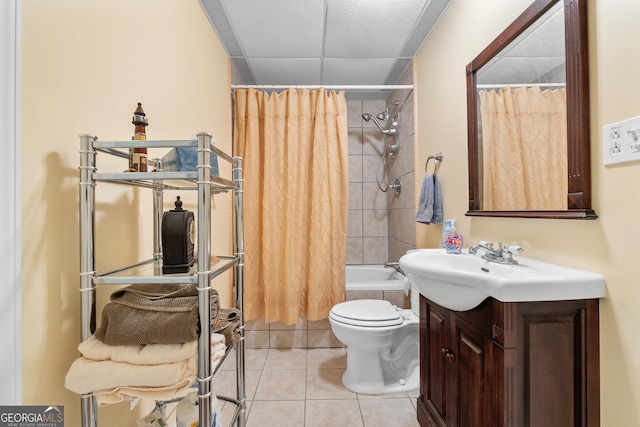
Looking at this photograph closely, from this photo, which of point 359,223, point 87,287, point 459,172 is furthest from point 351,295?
point 87,287

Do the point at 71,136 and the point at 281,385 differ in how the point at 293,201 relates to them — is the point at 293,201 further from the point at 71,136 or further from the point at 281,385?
the point at 71,136

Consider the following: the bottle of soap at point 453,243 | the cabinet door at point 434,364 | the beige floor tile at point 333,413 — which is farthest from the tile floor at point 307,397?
the bottle of soap at point 453,243

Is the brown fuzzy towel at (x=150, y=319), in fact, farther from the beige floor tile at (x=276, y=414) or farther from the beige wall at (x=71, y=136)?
the beige floor tile at (x=276, y=414)

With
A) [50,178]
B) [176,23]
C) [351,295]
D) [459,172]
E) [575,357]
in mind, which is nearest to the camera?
[50,178]

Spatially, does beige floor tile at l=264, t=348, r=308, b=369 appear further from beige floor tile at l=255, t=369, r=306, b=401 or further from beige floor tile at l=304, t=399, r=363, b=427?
beige floor tile at l=304, t=399, r=363, b=427

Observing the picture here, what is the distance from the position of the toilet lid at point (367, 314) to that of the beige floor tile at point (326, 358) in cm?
48

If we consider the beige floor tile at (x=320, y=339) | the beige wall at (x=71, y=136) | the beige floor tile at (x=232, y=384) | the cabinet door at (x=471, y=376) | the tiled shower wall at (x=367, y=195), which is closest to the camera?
the beige wall at (x=71, y=136)

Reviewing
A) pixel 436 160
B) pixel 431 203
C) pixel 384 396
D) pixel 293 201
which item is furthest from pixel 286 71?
pixel 384 396

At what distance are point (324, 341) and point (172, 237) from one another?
172 centimetres

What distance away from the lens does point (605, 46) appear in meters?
0.81

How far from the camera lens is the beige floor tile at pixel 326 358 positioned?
198 cm

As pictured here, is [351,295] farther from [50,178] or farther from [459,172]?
[50,178]

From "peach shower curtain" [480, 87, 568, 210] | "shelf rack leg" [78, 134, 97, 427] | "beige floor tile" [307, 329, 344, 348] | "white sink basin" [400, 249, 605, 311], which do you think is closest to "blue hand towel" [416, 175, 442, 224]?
"peach shower curtain" [480, 87, 568, 210]

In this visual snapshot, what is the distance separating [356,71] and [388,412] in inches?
96.7
